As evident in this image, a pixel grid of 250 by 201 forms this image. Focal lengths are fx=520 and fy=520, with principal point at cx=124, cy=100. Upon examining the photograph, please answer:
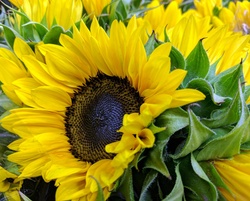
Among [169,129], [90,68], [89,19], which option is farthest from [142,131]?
[89,19]

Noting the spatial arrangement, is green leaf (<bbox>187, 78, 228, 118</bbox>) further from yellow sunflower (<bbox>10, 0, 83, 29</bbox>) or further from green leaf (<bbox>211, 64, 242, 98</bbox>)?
yellow sunflower (<bbox>10, 0, 83, 29</bbox>)

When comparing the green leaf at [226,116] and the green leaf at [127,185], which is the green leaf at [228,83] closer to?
the green leaf at [226,116]

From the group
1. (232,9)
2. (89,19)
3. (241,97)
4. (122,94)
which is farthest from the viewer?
(232,9)

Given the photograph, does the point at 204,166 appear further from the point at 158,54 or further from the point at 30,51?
the point at 30,51

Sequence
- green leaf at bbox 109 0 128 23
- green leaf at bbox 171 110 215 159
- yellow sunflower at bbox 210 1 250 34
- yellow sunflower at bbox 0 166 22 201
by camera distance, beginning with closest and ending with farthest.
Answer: green leaf at bbox 171 110 215 159 → yellow sunflower at bbox 0 166 22 201 → green leaf at bbox 109 0 128 23 → yellow sunflower at bbox 210 1 250 34

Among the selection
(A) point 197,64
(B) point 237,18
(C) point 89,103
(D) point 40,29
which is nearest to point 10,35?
(D) point 40,29

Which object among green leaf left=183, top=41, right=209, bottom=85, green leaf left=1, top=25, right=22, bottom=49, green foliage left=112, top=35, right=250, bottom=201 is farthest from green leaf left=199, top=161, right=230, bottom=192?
green leaf left=1, top=25, right=22, bottom=49

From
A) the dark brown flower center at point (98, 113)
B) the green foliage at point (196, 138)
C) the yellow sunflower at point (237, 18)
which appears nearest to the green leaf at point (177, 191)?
the green foliage at point (196, 138)

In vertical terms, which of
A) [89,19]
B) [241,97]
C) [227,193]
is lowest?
[227,193]
